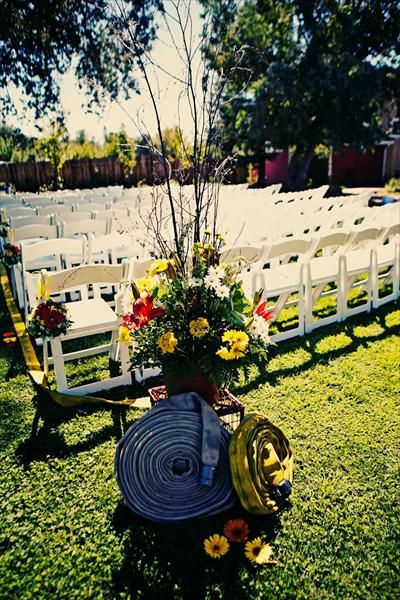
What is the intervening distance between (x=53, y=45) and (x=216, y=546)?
15.2m

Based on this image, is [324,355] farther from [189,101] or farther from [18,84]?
[18,84]

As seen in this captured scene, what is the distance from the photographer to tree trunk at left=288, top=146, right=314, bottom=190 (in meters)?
20.4

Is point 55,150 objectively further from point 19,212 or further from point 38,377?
point 38,377

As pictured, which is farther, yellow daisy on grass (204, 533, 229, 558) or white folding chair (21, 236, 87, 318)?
white folding chair (21, 236, 87, 318)

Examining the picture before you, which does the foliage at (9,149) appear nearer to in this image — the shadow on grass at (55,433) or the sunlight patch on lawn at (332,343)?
the sunlight patch on lawn at (332,343)

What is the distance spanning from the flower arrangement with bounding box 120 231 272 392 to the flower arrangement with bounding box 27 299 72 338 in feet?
2.95

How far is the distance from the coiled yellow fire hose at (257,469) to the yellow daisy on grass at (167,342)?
59 centimetres

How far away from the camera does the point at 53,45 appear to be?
1365cm

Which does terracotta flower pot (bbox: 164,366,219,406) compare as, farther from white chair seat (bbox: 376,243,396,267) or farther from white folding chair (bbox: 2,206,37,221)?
white folding chair (bbox: 2,206,37,221)

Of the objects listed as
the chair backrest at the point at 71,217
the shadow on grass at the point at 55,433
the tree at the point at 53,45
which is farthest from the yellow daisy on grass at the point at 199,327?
the tree at the point at 53,45

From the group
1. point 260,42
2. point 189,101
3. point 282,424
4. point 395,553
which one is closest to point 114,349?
point 282,424

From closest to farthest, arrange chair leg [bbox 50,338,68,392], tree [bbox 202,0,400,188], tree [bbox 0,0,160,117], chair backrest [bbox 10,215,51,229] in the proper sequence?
chair leg [bbox 50,338,68,392] < chair backrest [bbox 10,215,51,229] < tree [bbox 0,0,160,117] < tree [bbox 202,0,400,188]

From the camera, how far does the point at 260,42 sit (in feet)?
64.3

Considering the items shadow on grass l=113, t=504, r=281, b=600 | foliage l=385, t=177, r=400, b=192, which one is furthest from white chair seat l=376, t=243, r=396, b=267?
foliage l=385, t=177, r=400, b=192
